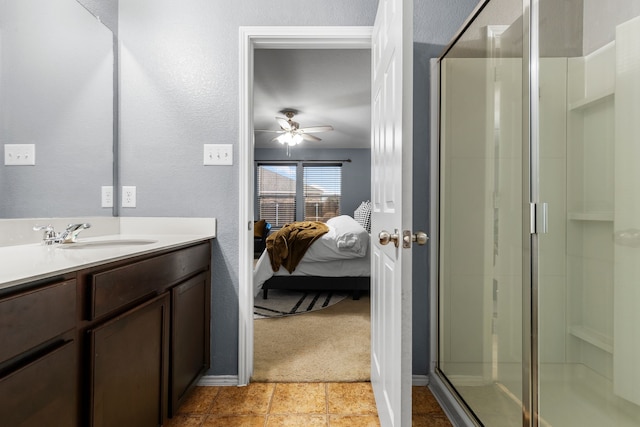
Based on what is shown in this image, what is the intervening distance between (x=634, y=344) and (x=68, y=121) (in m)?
2.25

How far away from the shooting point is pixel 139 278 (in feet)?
3.99

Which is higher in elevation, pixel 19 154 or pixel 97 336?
pixel 19 154

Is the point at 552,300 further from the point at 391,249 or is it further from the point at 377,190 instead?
the point at 377,190

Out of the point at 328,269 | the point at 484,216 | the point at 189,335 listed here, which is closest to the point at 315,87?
the point at 328,269

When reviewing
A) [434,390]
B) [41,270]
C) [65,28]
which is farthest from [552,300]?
[65,28]

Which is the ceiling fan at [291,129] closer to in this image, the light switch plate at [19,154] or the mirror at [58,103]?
the mirror at [58,103]

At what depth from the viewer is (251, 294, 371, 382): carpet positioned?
2.05m

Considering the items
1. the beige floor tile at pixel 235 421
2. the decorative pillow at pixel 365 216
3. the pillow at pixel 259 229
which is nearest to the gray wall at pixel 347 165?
the decorative pillow at pixel 365 216

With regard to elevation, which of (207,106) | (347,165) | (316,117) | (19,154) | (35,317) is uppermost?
(316,117)

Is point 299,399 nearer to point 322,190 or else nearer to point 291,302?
Result: point 291,302

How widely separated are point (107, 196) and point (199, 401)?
47.0 inches

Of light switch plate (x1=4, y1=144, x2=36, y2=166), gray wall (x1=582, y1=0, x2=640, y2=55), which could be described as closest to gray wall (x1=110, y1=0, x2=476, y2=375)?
light switch plate (x1=4, y1=144, x2=36, y2=166)

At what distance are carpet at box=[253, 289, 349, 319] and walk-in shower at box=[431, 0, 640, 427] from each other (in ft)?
6.09

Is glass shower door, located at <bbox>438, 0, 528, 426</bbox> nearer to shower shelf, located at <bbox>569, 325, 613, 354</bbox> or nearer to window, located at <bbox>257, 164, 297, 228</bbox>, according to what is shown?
shower shelf, located at <bbox>569, 325, 613, 354</bbox>
